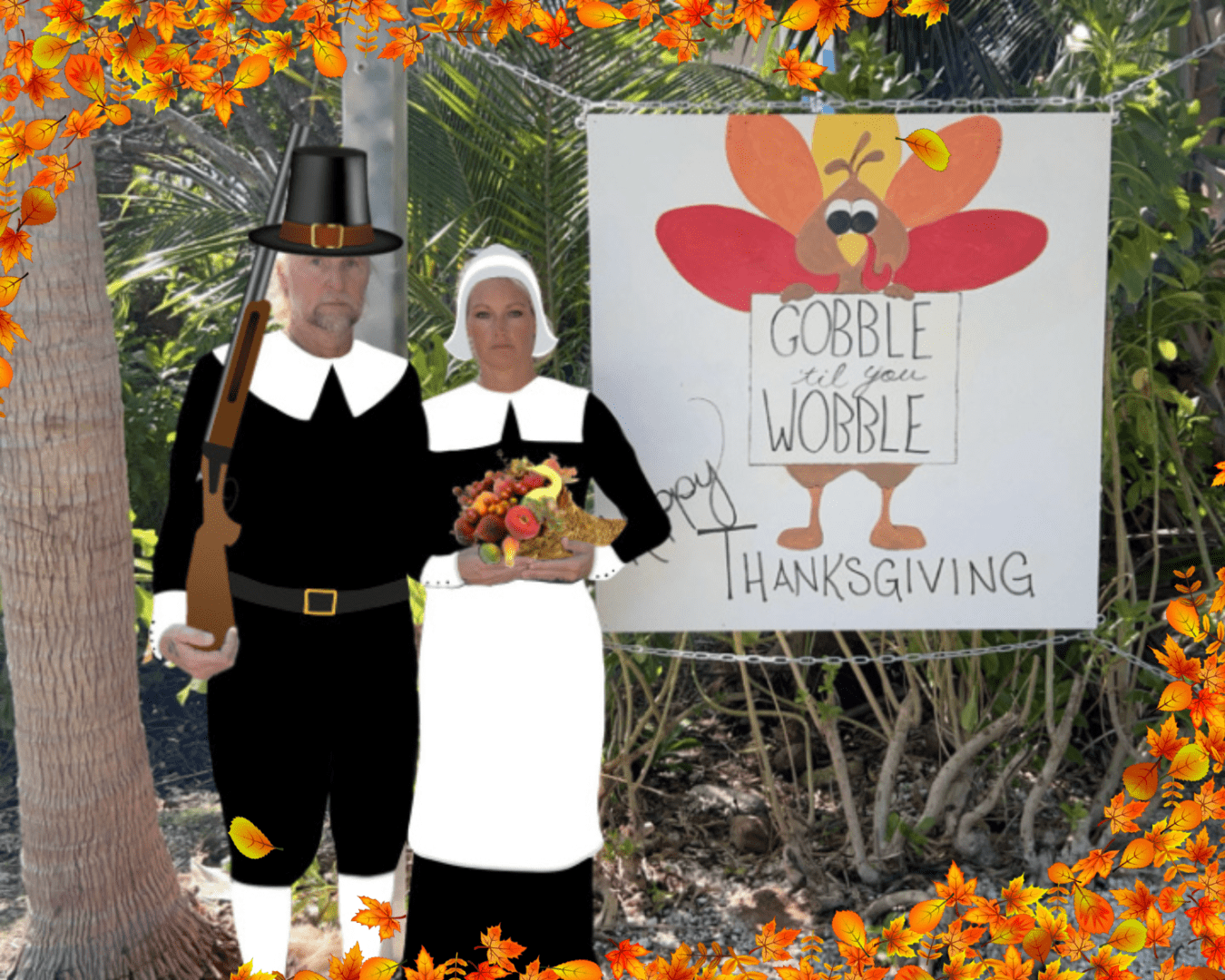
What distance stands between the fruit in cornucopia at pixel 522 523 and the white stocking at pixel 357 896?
777 millimetres

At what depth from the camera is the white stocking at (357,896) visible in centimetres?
244

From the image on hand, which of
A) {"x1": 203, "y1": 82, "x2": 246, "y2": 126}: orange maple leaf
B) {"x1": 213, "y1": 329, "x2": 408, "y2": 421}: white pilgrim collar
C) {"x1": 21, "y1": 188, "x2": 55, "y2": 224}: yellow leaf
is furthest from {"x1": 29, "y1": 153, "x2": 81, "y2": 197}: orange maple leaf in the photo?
{"x1": 213, "y1": 329, "x2": 408, "y2": 421}: white pilgrim collar

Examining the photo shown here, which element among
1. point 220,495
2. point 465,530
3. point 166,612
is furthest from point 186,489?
point 465,530

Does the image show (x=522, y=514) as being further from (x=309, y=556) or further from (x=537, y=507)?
(x=309, y=556)

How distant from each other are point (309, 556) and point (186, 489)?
9.7 inches

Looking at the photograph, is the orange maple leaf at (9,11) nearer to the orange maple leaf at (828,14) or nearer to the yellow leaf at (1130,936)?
the orange maple leaf at (828,14)

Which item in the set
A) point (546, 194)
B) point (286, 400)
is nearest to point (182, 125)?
point (546, 194)

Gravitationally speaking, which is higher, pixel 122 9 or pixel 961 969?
pixel 122 9

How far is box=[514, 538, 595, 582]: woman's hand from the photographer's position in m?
2.35

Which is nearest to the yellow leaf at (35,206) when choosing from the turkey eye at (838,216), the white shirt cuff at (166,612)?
the white shirt cuff at (166,612)

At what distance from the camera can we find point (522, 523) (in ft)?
7.22

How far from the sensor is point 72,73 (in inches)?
79.6

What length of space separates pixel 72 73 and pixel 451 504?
38.5 inches

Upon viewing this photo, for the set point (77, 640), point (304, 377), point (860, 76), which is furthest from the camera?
point (77, 640)
